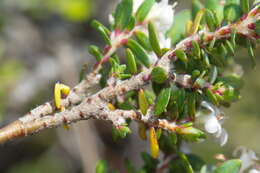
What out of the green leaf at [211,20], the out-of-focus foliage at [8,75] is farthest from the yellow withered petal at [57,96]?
the out-of-focus foliage at [8,75]

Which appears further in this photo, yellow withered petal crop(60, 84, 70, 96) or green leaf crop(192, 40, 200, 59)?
yellow withered petal crop(60, 84, 70, 96)

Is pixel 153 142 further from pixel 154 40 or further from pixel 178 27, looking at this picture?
pixel 178 27

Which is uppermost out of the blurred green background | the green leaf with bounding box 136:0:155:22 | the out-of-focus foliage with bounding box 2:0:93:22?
the out-of-focus foliage with bounding box 2:0:93:22

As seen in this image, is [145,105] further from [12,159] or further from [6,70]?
[12,159]

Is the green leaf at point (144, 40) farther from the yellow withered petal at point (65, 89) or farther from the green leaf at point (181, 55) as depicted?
the yellow withered petal at point (65, 89)

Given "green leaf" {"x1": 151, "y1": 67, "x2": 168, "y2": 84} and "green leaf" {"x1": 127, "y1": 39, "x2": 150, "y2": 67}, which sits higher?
"green leaf" {"x1": 127, "y1": 39, "x2": 150, "y2": 67}

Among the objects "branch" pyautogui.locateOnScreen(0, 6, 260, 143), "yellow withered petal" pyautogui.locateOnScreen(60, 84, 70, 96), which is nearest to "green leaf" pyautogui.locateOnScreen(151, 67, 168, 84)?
"branch" pyautogui.locateOnScreen(0, 6, 260, 143)

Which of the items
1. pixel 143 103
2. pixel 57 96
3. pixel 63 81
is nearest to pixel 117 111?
pixel 143 103

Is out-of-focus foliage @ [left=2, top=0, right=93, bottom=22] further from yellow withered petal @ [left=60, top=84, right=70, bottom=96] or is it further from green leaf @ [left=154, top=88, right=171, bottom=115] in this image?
green leaf @ [left=154, top=88, right=171, bottom=115]
